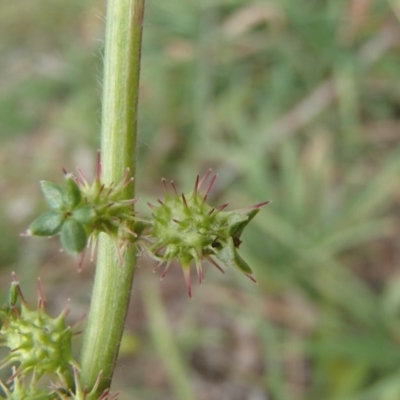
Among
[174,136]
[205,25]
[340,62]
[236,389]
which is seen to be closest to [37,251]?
[174,136]

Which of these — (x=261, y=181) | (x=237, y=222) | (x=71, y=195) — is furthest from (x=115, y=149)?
(x=261, y=181)

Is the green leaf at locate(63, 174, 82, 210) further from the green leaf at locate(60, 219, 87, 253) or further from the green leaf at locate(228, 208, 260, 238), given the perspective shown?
the green leaf at locate(228, 208, 260, 238)

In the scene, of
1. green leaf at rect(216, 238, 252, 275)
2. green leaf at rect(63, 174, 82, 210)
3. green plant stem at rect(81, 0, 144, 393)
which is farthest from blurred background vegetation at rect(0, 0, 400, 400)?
green leaf at rect(63, 174, 82, 210)

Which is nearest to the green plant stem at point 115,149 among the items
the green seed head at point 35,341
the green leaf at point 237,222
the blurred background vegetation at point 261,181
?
the green seed head at point 35,341

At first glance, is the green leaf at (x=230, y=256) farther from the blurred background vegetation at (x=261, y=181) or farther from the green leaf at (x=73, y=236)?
the blurred background vegetation at (x=261, y=181)

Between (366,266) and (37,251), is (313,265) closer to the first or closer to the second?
(366,266)

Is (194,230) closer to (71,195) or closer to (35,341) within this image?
(71,195)
